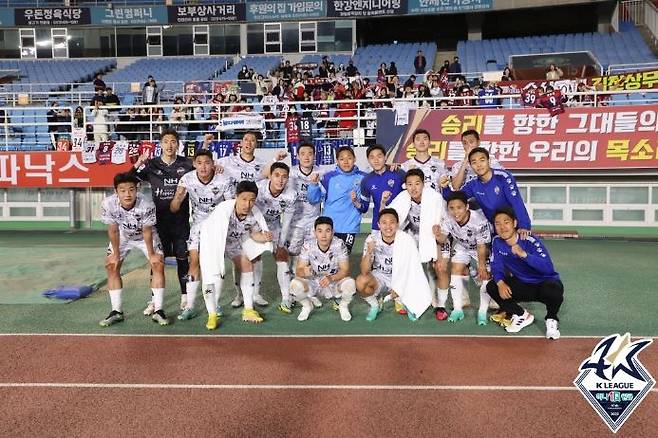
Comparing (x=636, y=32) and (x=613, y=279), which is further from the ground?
(x=636, y=32)

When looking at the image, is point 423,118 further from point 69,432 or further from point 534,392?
point 69,432

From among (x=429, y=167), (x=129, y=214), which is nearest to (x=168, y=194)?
(x=129, y=214)

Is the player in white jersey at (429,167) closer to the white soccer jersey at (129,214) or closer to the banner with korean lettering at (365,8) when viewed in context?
the white soccer jersey at (129,214)

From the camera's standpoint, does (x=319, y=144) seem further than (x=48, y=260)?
Yes

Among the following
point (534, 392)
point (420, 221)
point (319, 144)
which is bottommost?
point (534, 392)

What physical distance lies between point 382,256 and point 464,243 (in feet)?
3.35

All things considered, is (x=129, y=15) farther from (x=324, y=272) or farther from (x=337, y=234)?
(x=324, y=272)

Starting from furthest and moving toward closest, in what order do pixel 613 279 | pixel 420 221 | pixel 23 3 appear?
pixel 23 3 → pixel 613 279 → pixel 420 221

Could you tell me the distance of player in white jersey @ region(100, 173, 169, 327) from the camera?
6887mm

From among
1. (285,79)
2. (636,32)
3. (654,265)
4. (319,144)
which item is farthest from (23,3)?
(654,265)

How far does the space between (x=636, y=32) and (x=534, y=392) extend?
28.4 m

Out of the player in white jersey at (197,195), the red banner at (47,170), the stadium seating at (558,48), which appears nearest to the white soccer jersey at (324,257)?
the player in white jersey at (197,195)

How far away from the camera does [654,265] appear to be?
10.6m

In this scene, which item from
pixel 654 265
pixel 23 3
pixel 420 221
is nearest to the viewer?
pixel 420 221
